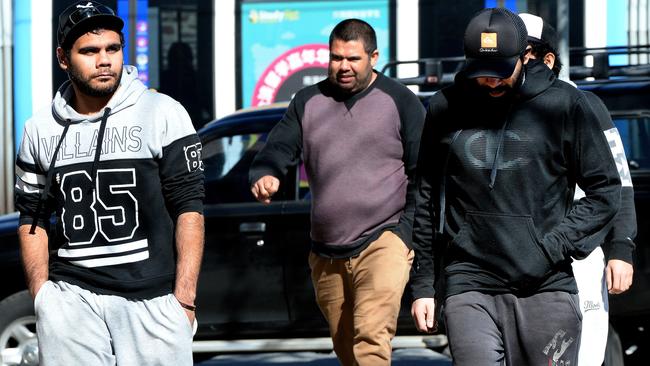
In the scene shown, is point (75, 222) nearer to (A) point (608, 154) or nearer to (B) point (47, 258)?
(B) point (47, 258)

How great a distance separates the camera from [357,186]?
20.8 feet

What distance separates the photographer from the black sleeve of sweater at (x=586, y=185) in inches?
182

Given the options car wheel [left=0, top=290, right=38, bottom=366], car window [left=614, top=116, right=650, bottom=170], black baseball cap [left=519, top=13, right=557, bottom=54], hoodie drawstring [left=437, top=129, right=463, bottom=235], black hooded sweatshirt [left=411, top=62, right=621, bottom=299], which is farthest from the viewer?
car wheel [left=0, top=290, right=38, bottom=366]

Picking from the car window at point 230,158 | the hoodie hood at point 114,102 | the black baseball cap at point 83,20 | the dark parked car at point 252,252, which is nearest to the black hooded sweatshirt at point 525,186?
the hoodie hood at point 114,102

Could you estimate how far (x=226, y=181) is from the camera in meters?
8.18

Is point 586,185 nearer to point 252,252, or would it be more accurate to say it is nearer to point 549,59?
point 549,59

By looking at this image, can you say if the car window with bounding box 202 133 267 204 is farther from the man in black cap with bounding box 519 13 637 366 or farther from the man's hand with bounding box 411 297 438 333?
the man's hand with bounding box 411 297 438 333

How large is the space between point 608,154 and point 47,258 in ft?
6.26

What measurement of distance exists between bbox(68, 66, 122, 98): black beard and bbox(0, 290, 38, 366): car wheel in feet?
12.0

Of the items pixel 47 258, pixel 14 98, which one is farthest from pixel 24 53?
pixel 47 258

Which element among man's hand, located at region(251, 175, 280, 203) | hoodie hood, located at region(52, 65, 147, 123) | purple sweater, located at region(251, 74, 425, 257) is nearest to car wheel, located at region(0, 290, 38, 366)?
purple sweater, located at region(251, 74, 425, 257)

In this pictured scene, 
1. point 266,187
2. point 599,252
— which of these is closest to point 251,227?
point 266,187

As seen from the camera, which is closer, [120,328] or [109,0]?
[120,328]

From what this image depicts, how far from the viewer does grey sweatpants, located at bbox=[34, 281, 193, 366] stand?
4520 mm
